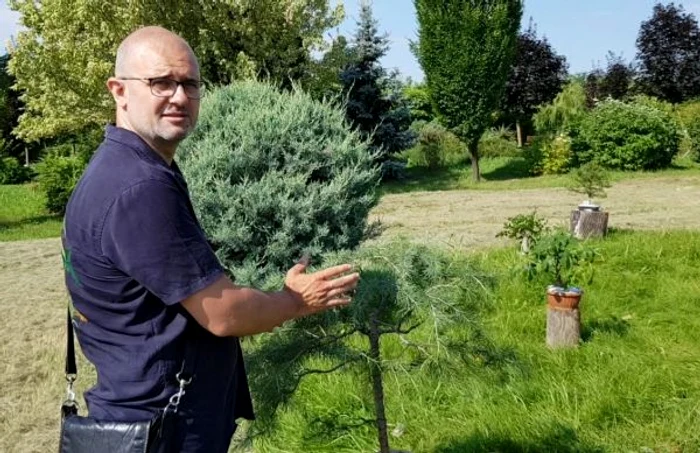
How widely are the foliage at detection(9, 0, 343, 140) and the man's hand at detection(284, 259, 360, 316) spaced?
13786 mm

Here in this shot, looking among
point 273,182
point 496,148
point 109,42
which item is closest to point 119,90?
point 273,182

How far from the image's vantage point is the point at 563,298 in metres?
4.86

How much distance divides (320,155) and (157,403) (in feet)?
9.56

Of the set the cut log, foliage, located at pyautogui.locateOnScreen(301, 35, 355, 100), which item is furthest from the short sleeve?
foliage, located at pyautogui.locateOnScreen(301, 35, 355, 100)

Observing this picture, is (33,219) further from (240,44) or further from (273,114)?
(273,114)

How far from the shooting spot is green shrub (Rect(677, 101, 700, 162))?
69.9 feet

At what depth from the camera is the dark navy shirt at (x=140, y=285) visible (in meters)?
1.50

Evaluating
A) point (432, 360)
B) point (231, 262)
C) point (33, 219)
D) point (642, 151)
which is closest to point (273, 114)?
point (231, 262)

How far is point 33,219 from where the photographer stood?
587 inches

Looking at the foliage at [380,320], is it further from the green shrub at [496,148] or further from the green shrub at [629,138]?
the green shrub at [496,148]

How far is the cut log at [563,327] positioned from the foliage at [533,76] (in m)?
21.7

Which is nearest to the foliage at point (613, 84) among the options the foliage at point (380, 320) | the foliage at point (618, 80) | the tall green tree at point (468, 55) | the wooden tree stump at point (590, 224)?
the foliage at point (618, 80)

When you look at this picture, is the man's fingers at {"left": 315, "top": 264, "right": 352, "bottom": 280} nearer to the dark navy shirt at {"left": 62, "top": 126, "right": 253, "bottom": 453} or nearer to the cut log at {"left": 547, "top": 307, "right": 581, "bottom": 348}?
the dark navy shirt at {"left": 62, "top": 126, "right": 253, "bottom": 453}

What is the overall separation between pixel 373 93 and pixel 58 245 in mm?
10753
